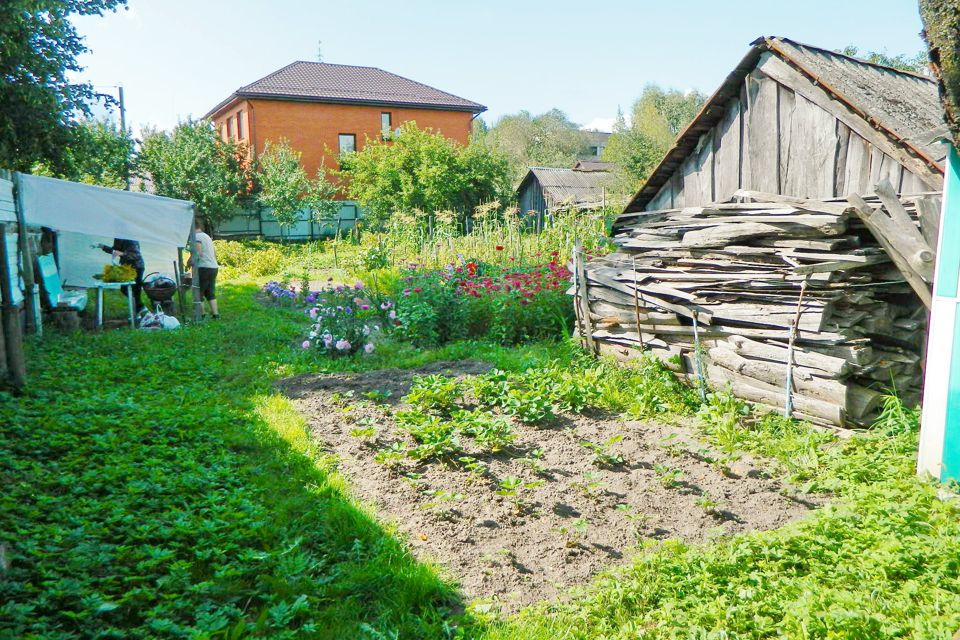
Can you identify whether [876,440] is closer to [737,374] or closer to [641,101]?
[737,374]

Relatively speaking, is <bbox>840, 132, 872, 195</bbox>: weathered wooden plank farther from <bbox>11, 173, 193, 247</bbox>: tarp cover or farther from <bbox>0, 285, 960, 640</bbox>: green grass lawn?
<bbox>11, 173, 193, 247</bbox>: tarp cover

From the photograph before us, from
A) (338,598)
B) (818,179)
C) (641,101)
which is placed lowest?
(338,598)

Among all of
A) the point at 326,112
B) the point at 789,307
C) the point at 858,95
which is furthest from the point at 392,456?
the point at 326,112

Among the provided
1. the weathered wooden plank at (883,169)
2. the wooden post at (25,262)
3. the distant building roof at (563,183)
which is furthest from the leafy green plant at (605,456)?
the distant building roof at (563,183)

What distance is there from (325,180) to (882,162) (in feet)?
83.4

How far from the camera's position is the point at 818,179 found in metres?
6.89

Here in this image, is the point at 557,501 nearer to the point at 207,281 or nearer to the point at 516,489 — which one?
the point at 516,489

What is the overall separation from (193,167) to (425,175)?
854 centimetres

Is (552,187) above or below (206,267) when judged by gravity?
above

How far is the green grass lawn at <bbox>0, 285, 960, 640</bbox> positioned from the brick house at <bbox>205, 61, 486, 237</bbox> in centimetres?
2481

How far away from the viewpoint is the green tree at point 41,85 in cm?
1166

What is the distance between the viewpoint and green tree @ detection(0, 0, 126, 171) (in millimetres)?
11664

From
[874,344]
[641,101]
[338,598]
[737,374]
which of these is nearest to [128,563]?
[338,598]

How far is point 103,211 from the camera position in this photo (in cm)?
1110
